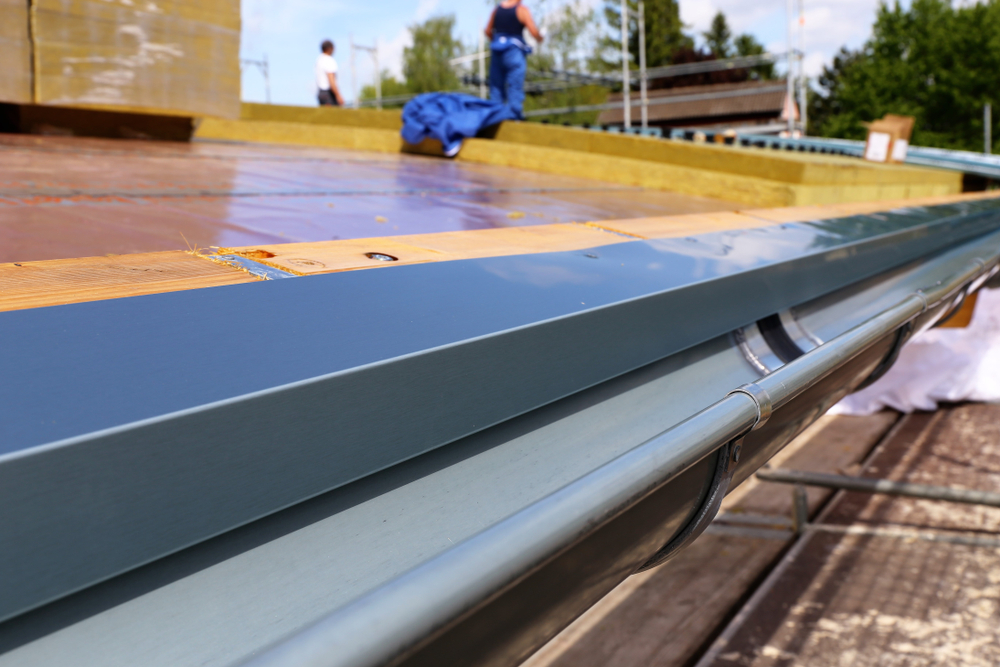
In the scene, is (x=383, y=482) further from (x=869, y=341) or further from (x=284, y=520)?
(x=869, y=341)

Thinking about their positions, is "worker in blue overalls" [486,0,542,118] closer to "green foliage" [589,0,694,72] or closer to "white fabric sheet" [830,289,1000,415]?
"white fabric sheet" [830,289,1000,415]

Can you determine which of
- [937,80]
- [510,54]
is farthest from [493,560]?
[937,80]

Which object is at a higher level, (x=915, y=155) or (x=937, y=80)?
(x=937, y=80)

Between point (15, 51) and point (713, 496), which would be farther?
point (15, 51)

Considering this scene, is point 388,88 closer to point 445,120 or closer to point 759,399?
point 445,120

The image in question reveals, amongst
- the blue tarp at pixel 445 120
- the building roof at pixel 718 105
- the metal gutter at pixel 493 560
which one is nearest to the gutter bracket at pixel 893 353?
the metal gutter at pixel 493 560

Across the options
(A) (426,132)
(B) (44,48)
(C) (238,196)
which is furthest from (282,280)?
(A) (426,132)

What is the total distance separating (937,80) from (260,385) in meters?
54.6

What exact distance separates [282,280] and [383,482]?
398mm

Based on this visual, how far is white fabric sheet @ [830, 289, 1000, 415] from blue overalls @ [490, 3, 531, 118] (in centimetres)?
455

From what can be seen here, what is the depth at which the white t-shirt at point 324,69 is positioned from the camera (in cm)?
991

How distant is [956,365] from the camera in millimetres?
7031

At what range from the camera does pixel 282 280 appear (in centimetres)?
111

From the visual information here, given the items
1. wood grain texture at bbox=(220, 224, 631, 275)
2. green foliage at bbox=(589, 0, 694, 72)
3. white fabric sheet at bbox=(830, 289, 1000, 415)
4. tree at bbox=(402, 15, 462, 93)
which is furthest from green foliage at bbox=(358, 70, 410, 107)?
wood grain texture at bbox=(220, 224, 631, 275)
